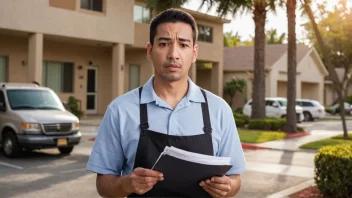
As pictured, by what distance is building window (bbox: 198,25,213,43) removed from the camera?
102ft

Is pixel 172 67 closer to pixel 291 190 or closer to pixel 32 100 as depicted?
pixel 291 190

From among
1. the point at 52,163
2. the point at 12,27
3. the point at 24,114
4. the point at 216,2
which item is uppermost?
the point at 216,2

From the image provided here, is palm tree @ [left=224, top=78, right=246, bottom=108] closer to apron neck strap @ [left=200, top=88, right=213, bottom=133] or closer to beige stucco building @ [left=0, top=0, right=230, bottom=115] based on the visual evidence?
beige stucco building @ [left=0, top=0, right=230, bottom=115]

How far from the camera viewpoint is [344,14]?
90.5 feet

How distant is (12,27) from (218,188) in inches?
678

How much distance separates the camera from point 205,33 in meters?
31.3

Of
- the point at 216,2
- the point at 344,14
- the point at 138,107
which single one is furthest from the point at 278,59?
the point at 138,107

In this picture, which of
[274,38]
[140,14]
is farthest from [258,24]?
[274,38]

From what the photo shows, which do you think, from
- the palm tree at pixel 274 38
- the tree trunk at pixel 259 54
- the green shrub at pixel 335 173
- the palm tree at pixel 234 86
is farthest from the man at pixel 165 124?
A: the palm tree at pixel 274 38

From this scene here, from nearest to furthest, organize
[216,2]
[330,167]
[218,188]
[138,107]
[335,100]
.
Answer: [218,188]
[138,107]
[330,167]
[216,2]
[335,100]

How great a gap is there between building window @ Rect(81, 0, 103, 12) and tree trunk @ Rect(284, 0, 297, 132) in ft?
28.7

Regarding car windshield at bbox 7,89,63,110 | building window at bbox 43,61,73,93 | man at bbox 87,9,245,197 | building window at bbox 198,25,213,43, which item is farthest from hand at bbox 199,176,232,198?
building window at bbox 198,25,213,43

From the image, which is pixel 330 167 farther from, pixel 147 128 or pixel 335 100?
pixel 335 100

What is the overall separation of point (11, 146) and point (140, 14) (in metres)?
15.6
